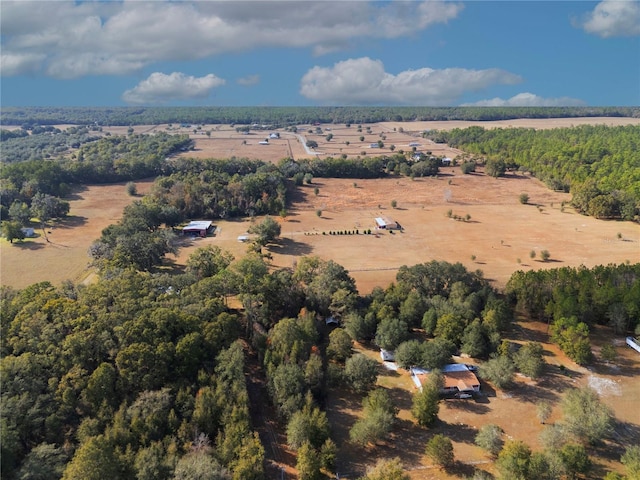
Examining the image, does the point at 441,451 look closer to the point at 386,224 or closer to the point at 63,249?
the point at 386,224

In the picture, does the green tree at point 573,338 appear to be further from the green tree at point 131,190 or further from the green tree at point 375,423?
the green tree at point 131,190

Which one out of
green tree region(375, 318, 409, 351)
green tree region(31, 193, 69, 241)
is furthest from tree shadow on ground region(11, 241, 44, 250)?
green tree region(375, 318, 409, 351)

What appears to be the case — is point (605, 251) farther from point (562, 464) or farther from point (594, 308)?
point (562, 464)

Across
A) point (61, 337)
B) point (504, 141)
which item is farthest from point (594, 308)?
point (504, 141)

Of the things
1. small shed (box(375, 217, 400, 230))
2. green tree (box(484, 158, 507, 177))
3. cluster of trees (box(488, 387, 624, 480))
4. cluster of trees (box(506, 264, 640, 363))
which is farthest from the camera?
green tree (box(484, 158, 507, 177))

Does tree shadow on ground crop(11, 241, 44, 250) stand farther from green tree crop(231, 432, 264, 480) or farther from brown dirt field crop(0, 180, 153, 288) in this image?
green tree crop(231, 432, 264, 480)

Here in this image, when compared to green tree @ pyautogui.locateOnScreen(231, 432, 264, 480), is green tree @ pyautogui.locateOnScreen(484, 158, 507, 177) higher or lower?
higher

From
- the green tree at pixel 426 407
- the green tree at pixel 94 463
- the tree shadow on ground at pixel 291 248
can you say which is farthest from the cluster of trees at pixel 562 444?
the tree shadow on ground at pixel 291 248
